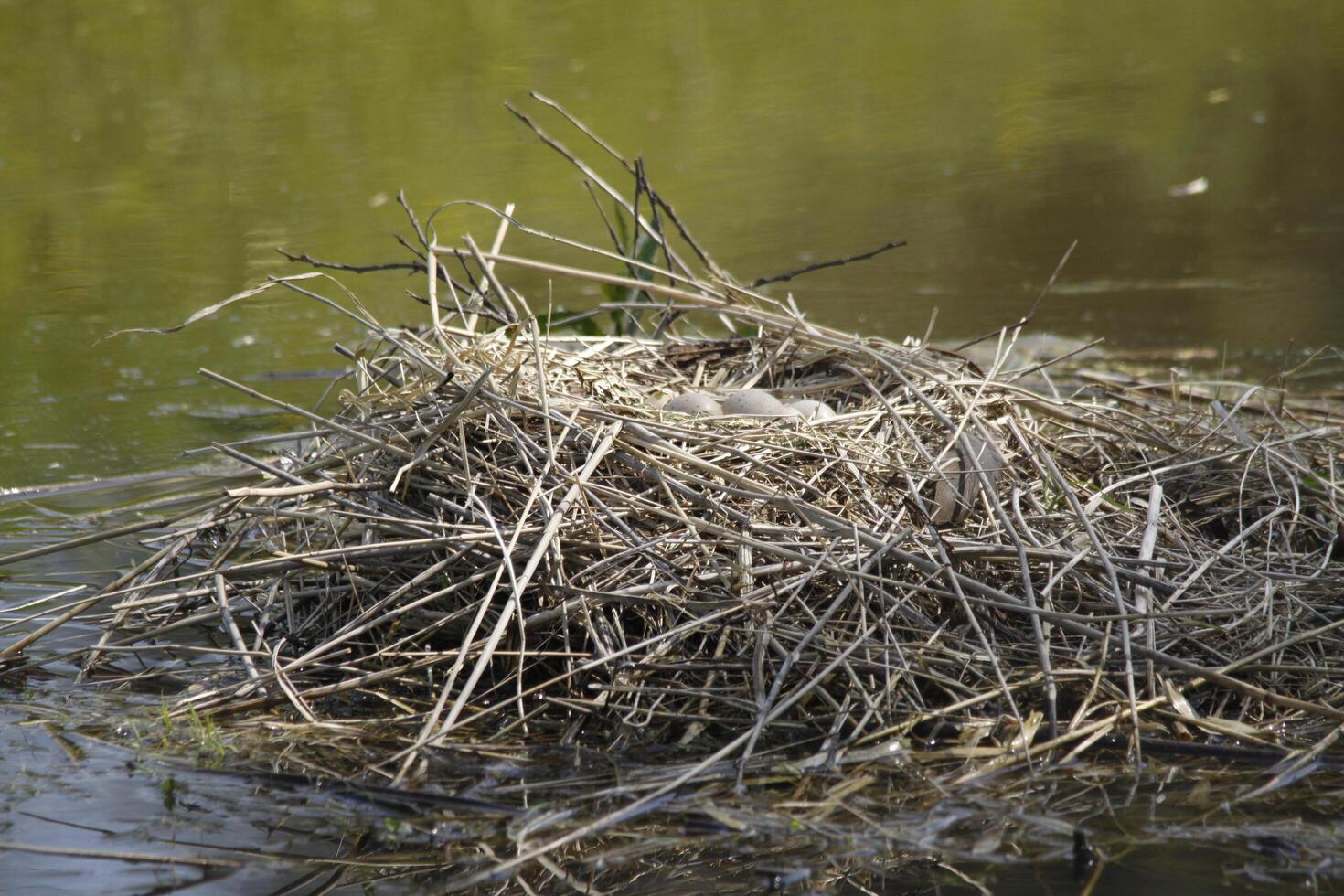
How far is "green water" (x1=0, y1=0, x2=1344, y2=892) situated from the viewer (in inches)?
172

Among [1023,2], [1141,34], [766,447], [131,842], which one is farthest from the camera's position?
[1023,2]

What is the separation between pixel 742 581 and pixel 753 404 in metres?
0.62

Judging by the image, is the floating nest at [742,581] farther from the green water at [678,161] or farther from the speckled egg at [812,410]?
the green water at [678,161]

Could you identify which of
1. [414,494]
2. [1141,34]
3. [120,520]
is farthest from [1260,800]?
[1141,34]

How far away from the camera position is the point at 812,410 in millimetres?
3100

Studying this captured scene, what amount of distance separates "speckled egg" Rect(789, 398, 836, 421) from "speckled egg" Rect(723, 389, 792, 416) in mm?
37

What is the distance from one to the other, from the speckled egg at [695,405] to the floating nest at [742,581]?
0.10m

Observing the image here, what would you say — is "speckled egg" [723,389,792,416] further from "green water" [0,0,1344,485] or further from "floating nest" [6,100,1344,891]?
"green water" [0,0,1344,485]

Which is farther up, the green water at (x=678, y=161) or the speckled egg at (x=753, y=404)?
the speckled egg at (x=753, y=404)

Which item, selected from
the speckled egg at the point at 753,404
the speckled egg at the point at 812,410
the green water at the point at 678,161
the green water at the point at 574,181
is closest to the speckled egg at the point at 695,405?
the speckled egg at the point at 753,404

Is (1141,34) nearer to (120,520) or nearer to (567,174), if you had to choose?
(567,174)

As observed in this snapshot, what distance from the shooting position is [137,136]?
9.17m

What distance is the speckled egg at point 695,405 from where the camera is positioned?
10.0 feet

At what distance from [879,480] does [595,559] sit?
598 millimetres
